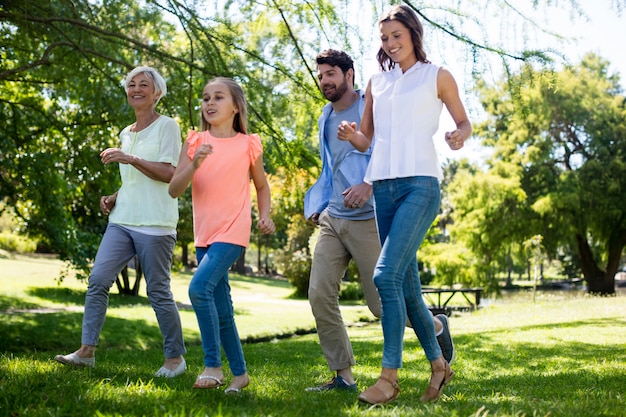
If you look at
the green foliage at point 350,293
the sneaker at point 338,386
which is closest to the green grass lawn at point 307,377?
the sneaker at point 338,386

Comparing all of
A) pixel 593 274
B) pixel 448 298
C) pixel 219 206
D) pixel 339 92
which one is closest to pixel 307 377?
pixel 219 206

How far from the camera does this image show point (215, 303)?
3637 mm

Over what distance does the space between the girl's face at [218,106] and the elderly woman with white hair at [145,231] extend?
61cm

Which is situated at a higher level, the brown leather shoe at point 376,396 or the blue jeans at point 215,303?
the blue jeans at point 215,303

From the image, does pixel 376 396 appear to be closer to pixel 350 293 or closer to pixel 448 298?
pixel 448 298

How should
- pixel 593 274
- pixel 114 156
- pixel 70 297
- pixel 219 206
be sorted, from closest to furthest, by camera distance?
pixel 219 206
pixel 114 156
pixel 70 297
pixel 593 274

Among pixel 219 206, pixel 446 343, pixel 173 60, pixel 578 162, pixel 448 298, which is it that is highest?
pixel 578 162

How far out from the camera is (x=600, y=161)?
2802 centimetres

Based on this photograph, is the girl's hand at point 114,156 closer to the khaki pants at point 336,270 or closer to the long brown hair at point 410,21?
the khaki pants at point 336,270

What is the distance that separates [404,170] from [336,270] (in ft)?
3.03

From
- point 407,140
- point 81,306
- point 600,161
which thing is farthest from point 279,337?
point 600,161

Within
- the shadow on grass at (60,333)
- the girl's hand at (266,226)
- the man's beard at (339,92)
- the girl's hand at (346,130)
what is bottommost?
the shadow on grass at (60,333)

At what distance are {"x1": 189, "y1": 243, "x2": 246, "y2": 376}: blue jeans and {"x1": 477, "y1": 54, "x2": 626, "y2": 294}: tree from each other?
79.0 feet

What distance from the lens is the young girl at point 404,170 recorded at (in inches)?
127
